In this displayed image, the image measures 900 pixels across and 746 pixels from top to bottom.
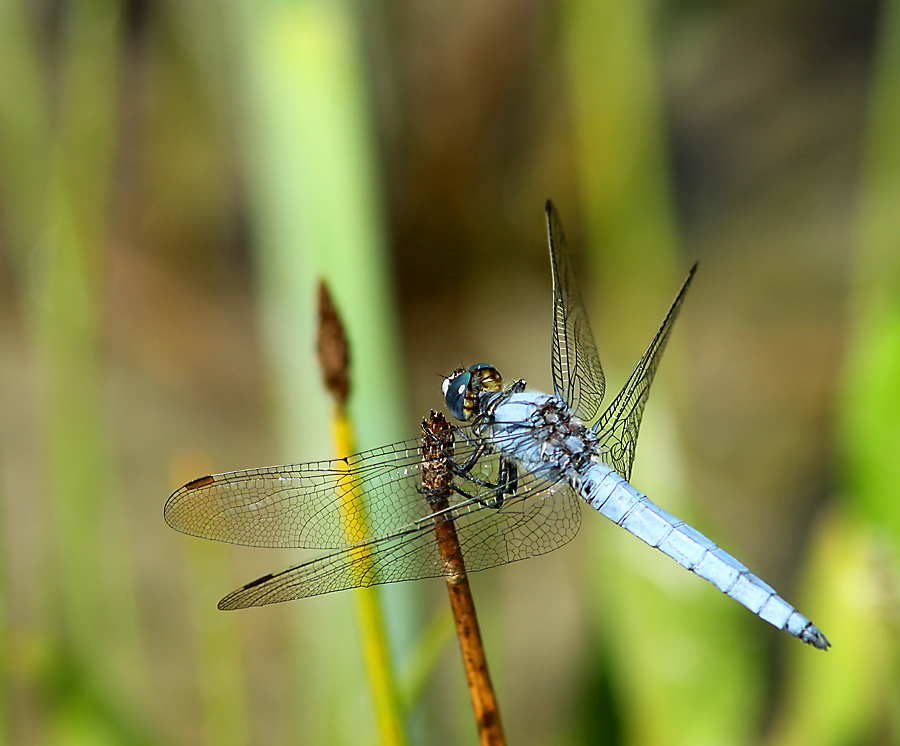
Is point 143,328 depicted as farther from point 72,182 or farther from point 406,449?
point 406,449

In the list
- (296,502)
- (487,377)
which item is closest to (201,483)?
(296,502)

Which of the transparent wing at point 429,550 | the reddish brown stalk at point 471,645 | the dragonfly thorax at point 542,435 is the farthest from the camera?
the dragonfly thorax at point 542,435

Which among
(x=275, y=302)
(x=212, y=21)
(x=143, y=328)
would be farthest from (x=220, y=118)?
(x=275, y=302)

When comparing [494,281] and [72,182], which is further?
[494,281]

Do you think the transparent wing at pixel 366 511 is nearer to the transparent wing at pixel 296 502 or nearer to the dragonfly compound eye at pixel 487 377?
the transparent wing at pixel 296 502

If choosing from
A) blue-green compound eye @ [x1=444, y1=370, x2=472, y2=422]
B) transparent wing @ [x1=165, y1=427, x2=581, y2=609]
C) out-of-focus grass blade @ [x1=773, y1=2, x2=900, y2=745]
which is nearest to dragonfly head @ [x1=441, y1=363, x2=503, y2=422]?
blue-green compound eye @ [x1=444, y1=370, x2=472, y2=422]

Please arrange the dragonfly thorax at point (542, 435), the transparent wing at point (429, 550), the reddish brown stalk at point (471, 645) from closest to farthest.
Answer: the reddish brown stalk at point (471, 645) < the transparent wing at point (429, 550) < the dragonfly thorax at point (542, 435)

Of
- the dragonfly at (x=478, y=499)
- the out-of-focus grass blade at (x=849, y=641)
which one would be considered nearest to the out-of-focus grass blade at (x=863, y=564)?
the out-of-focus grass blade at (x=849, y=641)
